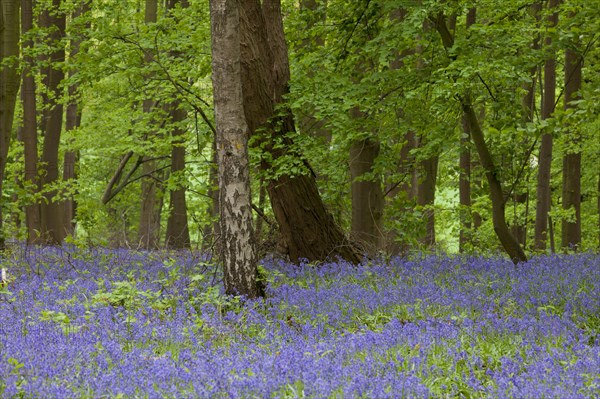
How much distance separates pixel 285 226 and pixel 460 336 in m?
6.08

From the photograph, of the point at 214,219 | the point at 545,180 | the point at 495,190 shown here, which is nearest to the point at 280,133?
the point at 214,219

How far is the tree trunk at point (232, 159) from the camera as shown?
8531mm

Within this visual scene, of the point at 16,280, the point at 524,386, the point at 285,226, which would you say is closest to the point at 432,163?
the point at 285,226

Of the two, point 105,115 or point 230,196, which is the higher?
point 105,115

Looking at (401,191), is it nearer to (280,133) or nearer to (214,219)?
(280,133)

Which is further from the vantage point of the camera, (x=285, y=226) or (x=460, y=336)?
(x=285, y=226)

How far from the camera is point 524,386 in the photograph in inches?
207

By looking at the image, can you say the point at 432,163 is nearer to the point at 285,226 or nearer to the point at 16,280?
the point at 285,226

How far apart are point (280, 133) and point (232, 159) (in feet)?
12.0

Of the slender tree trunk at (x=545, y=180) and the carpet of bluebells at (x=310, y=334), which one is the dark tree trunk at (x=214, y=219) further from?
the slender tree trunk at (x=545, y=180)

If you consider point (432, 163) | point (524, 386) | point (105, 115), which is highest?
point (105, 115)

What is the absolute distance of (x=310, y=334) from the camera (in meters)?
7.04

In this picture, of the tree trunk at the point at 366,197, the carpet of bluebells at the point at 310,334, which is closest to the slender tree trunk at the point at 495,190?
the carpet of bluebells at the point at 310,334

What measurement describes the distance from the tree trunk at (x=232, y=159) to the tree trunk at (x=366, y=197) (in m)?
5.59
